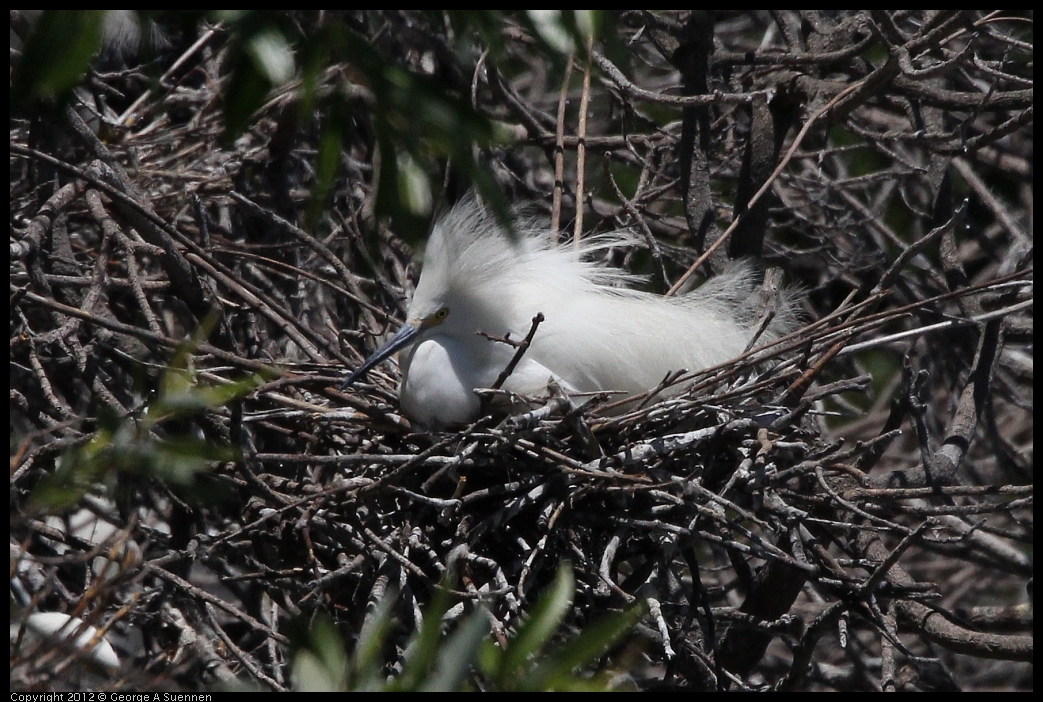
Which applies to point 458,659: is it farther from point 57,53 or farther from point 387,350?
point 387,350

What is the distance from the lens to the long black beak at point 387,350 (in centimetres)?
225

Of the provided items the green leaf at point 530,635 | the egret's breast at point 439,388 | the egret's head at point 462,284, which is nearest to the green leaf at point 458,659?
the green leaf at point 530,635

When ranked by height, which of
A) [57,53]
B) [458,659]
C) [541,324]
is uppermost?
[57,53]

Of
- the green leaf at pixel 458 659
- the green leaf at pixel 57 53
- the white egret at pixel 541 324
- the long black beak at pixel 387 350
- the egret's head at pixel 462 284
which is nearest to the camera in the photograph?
the green leaf at pixel 57 53

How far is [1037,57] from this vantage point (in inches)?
86.0

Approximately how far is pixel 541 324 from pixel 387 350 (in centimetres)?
39

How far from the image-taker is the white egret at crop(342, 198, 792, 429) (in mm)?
2352

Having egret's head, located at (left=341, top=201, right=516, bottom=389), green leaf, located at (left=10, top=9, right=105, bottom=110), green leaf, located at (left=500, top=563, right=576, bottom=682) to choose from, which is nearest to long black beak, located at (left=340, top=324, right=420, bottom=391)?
egret's head, located at (left=341, top=201, right=516, bottom=389)

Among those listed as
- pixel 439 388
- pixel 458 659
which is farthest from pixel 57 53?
pixel 439 388

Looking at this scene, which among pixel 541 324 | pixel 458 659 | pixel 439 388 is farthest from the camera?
pixel 541 324

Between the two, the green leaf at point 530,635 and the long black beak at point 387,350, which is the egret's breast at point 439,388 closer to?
the long black beak at point 387,350

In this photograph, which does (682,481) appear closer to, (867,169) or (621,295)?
(621,295)

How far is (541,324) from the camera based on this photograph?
2430 mm

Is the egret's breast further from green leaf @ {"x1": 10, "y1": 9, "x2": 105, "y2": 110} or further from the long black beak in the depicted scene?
green leaf @ {"x1": 10, "y1": 9, "x2": 105, "y2": 110}
